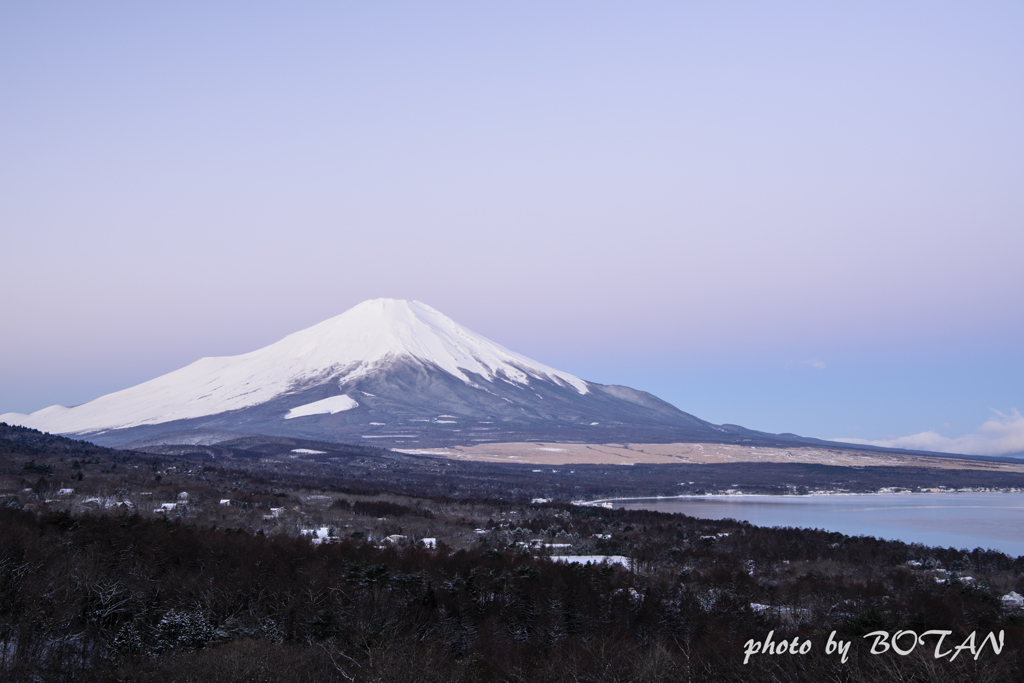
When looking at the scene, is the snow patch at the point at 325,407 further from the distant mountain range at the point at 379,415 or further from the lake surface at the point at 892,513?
the lake surface at the point at 892,513

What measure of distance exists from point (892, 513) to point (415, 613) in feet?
163

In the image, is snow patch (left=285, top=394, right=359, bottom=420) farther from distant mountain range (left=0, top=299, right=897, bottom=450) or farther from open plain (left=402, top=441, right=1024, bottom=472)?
open plain (left=402, top=441, right=1024, bottom=472)

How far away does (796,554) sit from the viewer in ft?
88.6

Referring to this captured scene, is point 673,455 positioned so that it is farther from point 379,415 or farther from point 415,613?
point 415,613

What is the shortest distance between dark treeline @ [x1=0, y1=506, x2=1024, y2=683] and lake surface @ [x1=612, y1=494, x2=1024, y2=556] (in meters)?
17.6

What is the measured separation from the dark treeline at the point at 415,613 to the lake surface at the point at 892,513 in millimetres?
17587

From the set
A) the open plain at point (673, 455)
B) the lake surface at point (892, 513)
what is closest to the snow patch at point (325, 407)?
the open plain at point (673, 455)

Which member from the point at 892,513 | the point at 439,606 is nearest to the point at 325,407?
the point at 892,513

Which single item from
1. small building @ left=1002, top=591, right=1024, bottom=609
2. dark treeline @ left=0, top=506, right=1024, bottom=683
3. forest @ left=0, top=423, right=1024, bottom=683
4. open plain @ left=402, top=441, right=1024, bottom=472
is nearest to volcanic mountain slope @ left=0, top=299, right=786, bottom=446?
open plain @ left=402, top=441, right=1024, bottom=472

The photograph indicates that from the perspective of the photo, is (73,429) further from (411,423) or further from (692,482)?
(692,482)

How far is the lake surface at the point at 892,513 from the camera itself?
37.8 metres

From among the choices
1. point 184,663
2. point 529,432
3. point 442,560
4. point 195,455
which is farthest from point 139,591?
point 529,432

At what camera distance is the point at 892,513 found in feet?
175

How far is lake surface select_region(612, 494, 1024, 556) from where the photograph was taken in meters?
37.8
